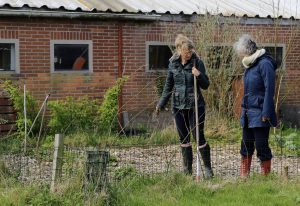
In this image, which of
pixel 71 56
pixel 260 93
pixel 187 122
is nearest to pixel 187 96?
pixel 187 122

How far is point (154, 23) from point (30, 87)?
309 centimetres

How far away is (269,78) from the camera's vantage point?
22.5 ft

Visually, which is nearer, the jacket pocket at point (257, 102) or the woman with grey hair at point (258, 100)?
the woman with grey hair at point (258, 100)

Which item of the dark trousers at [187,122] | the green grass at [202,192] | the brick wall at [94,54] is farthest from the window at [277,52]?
the green grass at [202,192]

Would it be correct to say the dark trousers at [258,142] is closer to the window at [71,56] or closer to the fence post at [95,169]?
the fence post at [95,169]

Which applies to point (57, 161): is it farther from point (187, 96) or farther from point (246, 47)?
point (246, 47)

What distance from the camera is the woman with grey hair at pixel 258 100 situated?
6852mm

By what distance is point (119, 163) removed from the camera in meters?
7.97

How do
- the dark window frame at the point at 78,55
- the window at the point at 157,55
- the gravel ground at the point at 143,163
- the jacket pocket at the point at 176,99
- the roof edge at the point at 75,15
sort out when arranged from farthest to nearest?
1. the window at the point at 157,55
2. the dark window frame at the point at 78,55
3. the roof edge at the point at 75,15
4. the jacket pocket at the point at 176,99
5. the gravel ground at the point at 143,163

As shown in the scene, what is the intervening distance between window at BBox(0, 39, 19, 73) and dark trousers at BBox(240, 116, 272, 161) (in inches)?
223

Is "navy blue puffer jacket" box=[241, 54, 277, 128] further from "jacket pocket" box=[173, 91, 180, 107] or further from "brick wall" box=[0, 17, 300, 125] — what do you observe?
"brick wall" box=[0, 17, 300, 125]

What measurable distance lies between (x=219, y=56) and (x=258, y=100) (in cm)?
501

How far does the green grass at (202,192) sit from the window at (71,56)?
5.69 metres

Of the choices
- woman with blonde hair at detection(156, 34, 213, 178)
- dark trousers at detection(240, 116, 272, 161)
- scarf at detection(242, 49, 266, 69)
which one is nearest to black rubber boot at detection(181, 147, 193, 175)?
woman with blonde hair at detection(156, 34, 213, 178)
